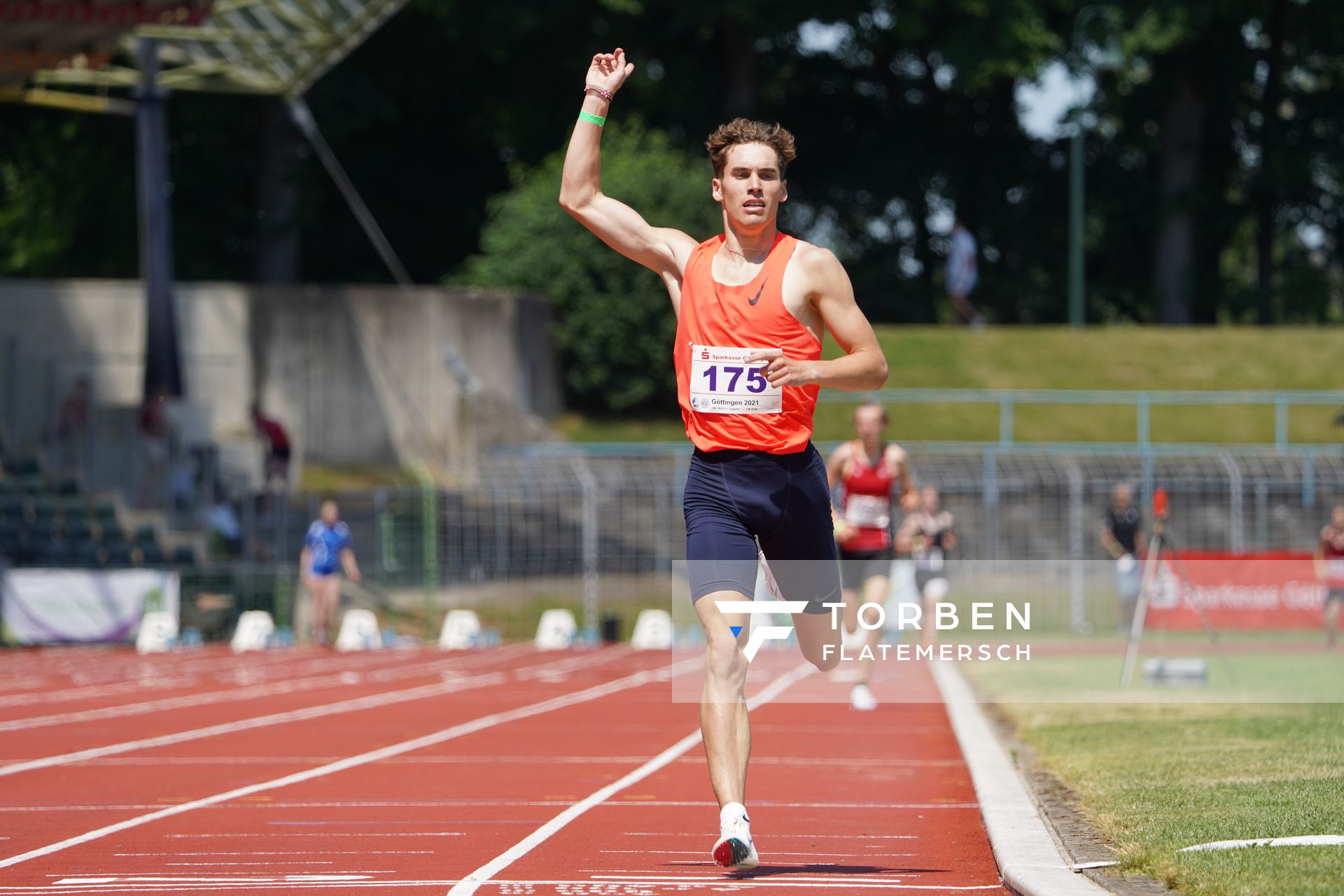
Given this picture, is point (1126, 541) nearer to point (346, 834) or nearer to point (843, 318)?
point (346, 834)

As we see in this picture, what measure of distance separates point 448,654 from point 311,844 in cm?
→ 1714

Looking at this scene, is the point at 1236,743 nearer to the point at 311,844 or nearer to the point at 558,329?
the point at 311,844

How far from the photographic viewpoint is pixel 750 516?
7.18 m

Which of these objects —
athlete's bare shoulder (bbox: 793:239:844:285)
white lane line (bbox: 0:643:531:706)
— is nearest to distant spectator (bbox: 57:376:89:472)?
white lane line (bbox: 0:643:531:706)

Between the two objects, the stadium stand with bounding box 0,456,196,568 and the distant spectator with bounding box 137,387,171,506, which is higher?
the distant spectator with bounding box 137,387,171,506

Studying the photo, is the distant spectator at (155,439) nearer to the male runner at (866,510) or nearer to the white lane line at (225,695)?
the white lane line at (225,695)

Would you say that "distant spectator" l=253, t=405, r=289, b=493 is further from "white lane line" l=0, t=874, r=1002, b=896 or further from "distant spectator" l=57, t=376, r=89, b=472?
"white lane line" l=0, t=874, r=1002, b=896

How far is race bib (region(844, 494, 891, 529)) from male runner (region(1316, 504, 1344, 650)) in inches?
433

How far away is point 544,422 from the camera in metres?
37.5

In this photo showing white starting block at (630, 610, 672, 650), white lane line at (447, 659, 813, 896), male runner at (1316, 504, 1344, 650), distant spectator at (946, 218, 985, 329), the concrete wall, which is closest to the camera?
white lane line at (447, 659, 813, 896)

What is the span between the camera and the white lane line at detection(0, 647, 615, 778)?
38.0 feet

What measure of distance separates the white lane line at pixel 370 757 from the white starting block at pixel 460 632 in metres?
6.35

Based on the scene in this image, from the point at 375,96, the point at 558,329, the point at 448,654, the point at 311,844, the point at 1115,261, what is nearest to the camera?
the point at 311,844

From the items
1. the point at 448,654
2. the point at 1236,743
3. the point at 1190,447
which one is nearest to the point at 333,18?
the point at 448,654
